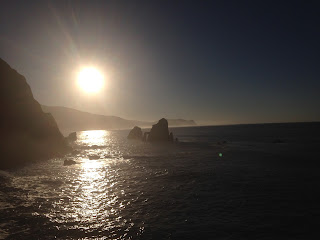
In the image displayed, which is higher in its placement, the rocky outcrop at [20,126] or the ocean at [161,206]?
the rocky outcrop at [20,126]

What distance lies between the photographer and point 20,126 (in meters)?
43.2

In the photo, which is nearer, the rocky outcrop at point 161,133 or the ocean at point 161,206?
the ocean at point 161,206

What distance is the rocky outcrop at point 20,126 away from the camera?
38.3 meters

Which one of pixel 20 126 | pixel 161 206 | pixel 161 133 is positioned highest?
pixel 20 126

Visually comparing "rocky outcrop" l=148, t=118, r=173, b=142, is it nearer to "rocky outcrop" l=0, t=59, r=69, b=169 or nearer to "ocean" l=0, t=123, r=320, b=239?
"rocky outcrop" l=0, t=59, r=69, b=169

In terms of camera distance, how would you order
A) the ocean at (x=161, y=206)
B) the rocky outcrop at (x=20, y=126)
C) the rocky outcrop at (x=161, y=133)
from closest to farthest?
the ocean at (x=161, y=206)
the rocky outcrop at (x=20, y=126)
the rocky outcrop at (x=161, y=133)

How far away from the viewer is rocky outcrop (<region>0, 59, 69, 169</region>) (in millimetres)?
38281

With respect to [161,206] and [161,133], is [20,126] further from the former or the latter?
[161,133]

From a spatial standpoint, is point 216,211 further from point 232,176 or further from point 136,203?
point 232,176

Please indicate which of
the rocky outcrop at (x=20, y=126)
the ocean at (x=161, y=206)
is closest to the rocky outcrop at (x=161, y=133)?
the rocky outcrop at (x=20, y=126)

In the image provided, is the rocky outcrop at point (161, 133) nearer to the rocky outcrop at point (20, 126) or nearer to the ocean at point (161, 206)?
the rocky outcrop at point (20, 126)

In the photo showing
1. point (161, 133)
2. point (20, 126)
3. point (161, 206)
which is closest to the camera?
point (161, 206)

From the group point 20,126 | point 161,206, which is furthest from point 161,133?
point 161,206

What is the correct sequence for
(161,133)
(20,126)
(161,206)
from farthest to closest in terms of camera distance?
1. (161,133)
2. (20,126)
3. (161,206)
